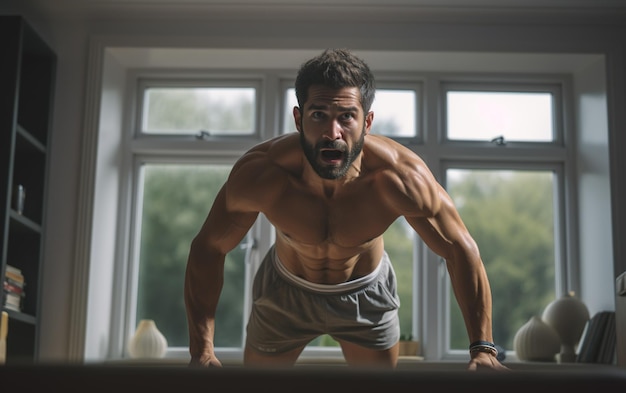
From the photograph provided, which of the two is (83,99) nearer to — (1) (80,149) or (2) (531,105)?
(1) (80,149)

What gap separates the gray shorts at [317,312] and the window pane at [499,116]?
166 centimetres

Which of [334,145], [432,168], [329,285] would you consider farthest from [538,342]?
[334,145]

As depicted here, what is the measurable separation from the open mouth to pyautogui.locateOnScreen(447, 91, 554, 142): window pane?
201cm

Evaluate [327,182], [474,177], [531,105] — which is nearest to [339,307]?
[327,182]

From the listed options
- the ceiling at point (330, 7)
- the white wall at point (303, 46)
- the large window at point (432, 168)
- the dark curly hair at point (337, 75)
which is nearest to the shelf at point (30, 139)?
the white wall at point (303, 46)

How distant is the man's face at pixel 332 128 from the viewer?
85.6 inches

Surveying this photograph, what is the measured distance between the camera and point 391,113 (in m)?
4.11

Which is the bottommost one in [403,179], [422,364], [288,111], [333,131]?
[422,364]

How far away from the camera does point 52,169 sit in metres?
3.83

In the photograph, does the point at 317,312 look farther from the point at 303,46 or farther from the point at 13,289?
the point at 303,46

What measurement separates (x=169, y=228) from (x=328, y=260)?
171cm

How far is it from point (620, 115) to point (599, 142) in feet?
0.48

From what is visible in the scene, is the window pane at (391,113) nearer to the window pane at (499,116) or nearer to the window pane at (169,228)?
the window pane at (499,116)

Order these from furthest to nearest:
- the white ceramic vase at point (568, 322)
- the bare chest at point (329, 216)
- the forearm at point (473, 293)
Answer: the white ceramic vase at point (568, 322), the bare chest at point (329, 216), the forearm at point (473, 293)
